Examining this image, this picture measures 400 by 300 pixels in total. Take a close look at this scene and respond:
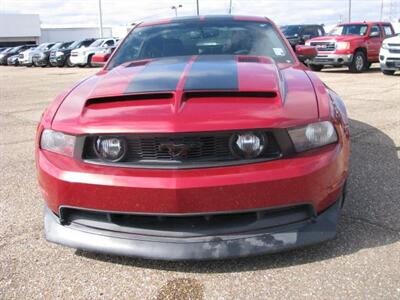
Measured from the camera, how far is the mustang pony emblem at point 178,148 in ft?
8.45

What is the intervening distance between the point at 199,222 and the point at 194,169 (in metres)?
0.31

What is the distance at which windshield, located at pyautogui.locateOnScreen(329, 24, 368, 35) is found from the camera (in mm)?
17797

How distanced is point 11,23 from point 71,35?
10774 mm

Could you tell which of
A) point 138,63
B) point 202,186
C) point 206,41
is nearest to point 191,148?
point 202,186

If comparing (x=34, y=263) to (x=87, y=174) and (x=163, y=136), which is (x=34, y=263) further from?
(x=163, y=136)

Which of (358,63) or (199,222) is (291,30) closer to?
(358,63)

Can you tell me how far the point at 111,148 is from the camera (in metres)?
2.68

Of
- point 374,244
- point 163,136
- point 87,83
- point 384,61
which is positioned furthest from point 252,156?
point 384,61

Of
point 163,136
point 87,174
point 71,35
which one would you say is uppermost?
point 163,136

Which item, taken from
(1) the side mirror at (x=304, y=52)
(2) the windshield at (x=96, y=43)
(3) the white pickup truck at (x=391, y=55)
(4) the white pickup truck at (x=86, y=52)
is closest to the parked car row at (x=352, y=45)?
(3) the white pickup truck at (x=391, y=55)

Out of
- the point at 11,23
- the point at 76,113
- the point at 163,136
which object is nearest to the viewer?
the point at 163,136

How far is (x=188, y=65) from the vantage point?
3.45m

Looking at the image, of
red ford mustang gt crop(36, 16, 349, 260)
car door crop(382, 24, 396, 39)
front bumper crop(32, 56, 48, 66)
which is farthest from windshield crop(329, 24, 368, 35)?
front bumper crop(32, 56, 48, 66)

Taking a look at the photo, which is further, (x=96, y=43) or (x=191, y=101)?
(x=96, y=43)
